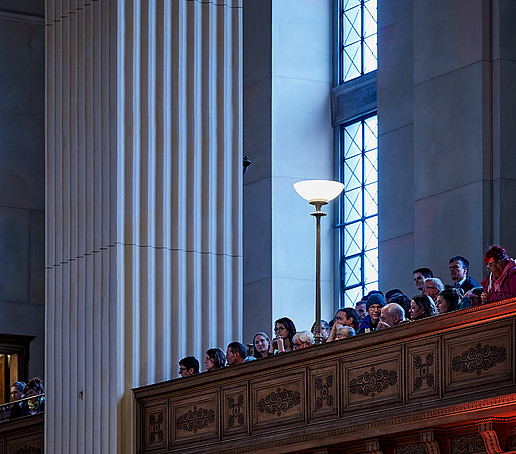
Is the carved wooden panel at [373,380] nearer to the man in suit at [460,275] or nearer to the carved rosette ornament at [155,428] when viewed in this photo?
the man in suit at [460,275]

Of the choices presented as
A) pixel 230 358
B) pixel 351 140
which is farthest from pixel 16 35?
pixel 230 358

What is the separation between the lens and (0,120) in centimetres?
2670

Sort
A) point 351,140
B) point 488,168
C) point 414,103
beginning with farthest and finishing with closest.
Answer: point 351,140, point 414,103, point 488,168

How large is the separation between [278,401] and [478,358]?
295cm

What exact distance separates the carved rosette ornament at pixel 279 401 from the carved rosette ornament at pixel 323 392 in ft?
0.92

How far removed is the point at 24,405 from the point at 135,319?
354 centimetres

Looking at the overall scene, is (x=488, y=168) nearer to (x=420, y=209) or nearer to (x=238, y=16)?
(x=420, y=209)

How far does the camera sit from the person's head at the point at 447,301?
12672 mm

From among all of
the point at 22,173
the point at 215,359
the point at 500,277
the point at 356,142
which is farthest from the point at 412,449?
the point at 22,173

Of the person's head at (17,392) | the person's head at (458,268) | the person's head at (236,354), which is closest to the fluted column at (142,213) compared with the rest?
the person's head at (236,354)

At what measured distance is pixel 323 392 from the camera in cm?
1385

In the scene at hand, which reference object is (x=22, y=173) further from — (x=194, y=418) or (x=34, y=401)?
(x=194, y=418)

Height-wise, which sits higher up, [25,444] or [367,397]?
[367,397]

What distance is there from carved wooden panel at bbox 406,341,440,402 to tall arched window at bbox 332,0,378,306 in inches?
399
